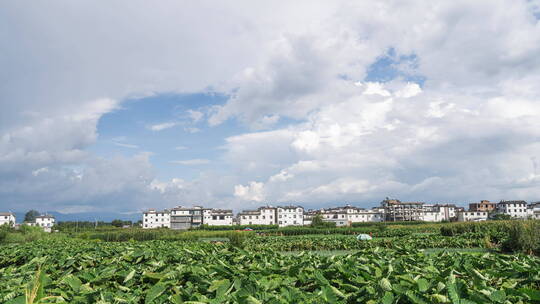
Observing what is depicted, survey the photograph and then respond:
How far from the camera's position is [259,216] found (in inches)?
3937

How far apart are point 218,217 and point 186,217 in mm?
8668

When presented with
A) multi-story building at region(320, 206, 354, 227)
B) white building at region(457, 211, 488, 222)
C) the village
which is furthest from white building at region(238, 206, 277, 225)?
white building at region(457, 211, 488, 222)

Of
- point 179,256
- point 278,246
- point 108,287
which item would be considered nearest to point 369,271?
point 108,287

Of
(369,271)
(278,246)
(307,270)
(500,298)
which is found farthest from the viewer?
(278,246)

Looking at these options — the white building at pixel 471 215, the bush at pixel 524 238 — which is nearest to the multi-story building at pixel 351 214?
the white building at pixel 471 215

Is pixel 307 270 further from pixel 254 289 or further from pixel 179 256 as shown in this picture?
pixel 179 256

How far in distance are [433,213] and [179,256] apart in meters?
119

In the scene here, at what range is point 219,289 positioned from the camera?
2391 mm

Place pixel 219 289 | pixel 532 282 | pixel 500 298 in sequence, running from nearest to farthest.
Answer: pixel 500 298 → pixel 219 289 → pixel 532 282

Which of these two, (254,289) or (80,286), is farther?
(80,286)

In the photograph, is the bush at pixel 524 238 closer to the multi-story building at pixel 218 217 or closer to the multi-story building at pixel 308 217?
the multi-story building at pixel 218 217

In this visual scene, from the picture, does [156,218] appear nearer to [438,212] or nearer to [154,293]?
[438,212]

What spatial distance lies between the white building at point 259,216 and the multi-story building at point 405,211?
35.3 metres

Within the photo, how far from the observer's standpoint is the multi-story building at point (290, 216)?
102 m
